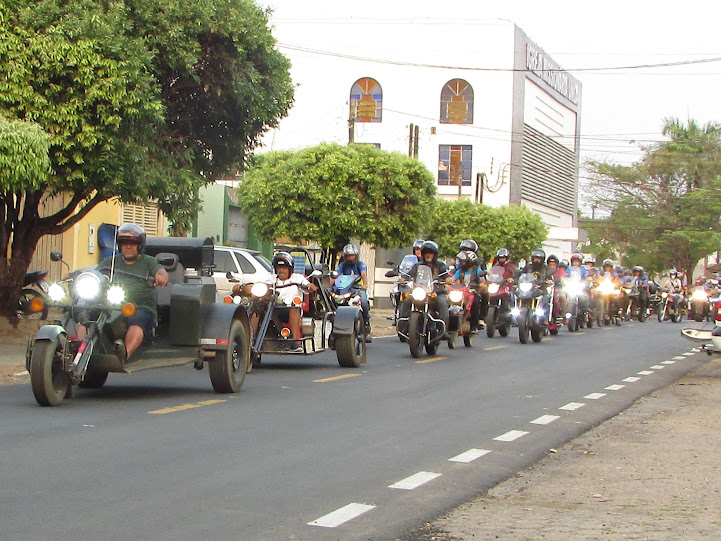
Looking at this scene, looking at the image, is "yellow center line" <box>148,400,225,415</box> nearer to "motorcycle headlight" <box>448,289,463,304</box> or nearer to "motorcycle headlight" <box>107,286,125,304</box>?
"motorcycle headlight" <box>107,286,125,304</box>

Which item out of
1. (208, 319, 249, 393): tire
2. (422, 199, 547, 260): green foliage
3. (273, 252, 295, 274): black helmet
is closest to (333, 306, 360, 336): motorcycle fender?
(273, 252, 295, 274): black helmet

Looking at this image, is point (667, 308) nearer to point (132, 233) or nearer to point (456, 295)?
point (456, 295)

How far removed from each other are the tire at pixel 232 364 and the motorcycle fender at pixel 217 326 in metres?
0.07

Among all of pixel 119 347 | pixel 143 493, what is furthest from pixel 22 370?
pixel 143 493

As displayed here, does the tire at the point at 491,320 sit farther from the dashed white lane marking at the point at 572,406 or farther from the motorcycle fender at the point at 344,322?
the dashed white lane marking at the point at 572,406

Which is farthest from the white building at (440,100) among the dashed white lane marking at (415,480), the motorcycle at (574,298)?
the dashed white lane marking at (415,480)

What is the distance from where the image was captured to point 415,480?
789 centimetres

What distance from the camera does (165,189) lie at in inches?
755

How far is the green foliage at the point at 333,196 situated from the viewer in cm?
3450

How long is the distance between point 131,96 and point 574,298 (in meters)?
16.0

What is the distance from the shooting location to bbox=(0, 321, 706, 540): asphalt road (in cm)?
651

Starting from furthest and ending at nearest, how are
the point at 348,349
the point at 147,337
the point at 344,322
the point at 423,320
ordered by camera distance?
the point at 423,320 → the point at 348,349 → the point at 344,322 → the point at 147,337

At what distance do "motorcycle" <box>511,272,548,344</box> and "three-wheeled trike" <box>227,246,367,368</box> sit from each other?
730 cm

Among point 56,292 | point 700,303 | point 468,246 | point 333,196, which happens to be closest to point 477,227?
point 700,303
